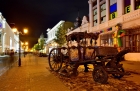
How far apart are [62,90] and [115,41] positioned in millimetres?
16491

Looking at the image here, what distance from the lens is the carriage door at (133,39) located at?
61.6 feet

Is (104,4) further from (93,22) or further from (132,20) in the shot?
(132,20)

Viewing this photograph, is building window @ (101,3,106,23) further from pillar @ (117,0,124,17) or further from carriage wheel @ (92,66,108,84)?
carriage wheel @ (92,66,108,84)

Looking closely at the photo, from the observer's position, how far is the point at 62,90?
6.66 metres

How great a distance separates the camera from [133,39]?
19484mm

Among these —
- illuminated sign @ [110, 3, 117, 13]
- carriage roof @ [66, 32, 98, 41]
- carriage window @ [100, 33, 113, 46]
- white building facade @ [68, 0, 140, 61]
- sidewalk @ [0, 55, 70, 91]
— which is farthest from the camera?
carriage window @ [100, 33, 113, 46]

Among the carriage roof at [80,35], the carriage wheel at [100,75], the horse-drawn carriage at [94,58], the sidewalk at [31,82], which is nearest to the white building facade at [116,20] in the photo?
the horse-drawn carriage at [94,58]

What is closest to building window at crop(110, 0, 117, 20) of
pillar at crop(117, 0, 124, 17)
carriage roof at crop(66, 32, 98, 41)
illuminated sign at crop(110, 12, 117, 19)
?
illuminated sign at crop(110, 12, 117, 19)

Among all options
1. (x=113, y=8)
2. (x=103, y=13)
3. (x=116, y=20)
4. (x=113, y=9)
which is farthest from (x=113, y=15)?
(x=103, y=13)

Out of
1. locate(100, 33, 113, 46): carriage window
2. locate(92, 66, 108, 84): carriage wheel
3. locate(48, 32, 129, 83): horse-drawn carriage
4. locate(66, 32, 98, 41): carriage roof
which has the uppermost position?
locate(100, 33, 113, 46): carriage window

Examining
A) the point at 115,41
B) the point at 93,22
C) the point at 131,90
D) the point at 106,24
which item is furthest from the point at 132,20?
the point at 131,90

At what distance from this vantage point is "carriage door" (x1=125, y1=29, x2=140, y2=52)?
18.8 metres

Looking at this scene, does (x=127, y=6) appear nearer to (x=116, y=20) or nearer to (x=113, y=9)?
(x=116, y=20)

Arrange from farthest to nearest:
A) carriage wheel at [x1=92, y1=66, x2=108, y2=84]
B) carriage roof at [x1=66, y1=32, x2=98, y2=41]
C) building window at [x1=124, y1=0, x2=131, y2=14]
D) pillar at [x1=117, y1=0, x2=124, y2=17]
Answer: pillar at [x1=117, y1=0, x2=124, y2=17] < building window at [x1=124, y1=0, x2=131, y2=14] < carriage roof at [x1=66, y1=32, x2=98, y2=41] < carriage wheel at [x1=92, y1=66, x2=108, y2=84]
